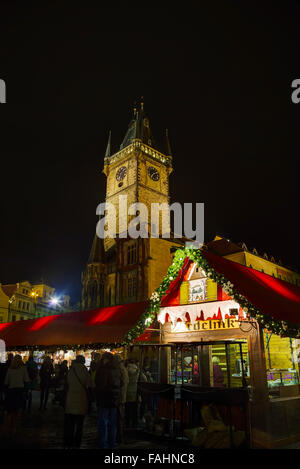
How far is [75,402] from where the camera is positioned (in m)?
7.10

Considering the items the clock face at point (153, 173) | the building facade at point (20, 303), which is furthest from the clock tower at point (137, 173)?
the building facade at point (20, 303)

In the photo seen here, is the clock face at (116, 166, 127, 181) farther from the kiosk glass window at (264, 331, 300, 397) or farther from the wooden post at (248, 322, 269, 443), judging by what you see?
the wooden post at (248, 322, 269, 443)

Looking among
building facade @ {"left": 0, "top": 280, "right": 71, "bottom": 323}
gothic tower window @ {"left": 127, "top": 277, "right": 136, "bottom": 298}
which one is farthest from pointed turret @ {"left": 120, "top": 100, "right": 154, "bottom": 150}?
building facade @ {"left": 0, "top": 280, "right": 71, "bottom": 323}

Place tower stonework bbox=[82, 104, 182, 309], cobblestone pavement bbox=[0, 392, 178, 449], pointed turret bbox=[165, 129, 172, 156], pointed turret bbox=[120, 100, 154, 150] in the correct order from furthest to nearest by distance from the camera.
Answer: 1. pointed turret bbox=[165, 129, 172, 156]
2. pointed turret bbox=[120, 100, 154, 150]
3. tower stonework bbox=[82, 104, 182, 309]
4. cobblestone pavement bbox=[0, 392, 178, 449]

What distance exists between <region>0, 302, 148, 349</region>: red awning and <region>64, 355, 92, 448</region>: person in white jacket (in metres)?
4.02

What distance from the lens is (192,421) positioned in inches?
360

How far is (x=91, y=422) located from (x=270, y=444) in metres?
6.14

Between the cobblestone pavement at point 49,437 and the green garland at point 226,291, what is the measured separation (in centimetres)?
325

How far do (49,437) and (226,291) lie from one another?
631cm

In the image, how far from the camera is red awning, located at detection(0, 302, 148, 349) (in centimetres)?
1227

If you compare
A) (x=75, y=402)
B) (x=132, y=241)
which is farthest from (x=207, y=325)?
(x=132, y=241)
